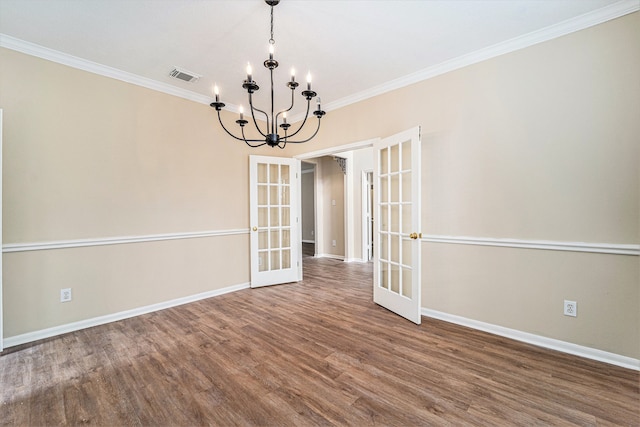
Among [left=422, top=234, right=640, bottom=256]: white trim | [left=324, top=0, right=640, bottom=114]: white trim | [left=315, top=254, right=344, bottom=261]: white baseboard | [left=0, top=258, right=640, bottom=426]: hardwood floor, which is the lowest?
[left=0, top=258, right=640, bottom=426]: hardwood floor

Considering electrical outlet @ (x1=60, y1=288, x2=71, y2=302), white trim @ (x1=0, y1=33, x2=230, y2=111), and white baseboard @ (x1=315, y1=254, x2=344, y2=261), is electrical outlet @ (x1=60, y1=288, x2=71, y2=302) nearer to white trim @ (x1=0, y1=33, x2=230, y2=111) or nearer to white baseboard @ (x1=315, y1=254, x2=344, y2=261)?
white trim @ (x1=0, y1=33, x2=230, y2=111)

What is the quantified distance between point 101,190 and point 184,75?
1.50 meters

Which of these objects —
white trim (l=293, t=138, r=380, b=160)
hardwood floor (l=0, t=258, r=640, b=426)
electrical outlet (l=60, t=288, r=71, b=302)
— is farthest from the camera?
white trim (l=293, t=138, r=380, b=160)

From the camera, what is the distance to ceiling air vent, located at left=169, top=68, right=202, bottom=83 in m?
2.90

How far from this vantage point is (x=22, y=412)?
62.4 inches

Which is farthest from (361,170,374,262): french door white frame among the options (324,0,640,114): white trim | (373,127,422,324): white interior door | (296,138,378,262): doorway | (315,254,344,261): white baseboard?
→ (324,0,640,114): white trim

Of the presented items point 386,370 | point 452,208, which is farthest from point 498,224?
point 386,370

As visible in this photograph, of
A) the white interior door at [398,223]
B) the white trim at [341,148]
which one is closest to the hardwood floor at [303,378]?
the white interior door at [398,223]

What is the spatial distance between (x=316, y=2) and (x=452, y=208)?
2.19 meters

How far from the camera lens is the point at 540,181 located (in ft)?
7.61

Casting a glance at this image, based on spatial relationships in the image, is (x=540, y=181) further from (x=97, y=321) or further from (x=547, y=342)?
(x=97, y=321)

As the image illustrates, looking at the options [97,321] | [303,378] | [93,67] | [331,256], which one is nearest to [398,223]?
[303,378]

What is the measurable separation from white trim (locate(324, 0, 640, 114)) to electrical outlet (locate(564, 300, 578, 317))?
2.18 metres

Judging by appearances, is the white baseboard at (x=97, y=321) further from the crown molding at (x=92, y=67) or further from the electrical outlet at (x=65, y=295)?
the crown molding at (x=92, y=67)
